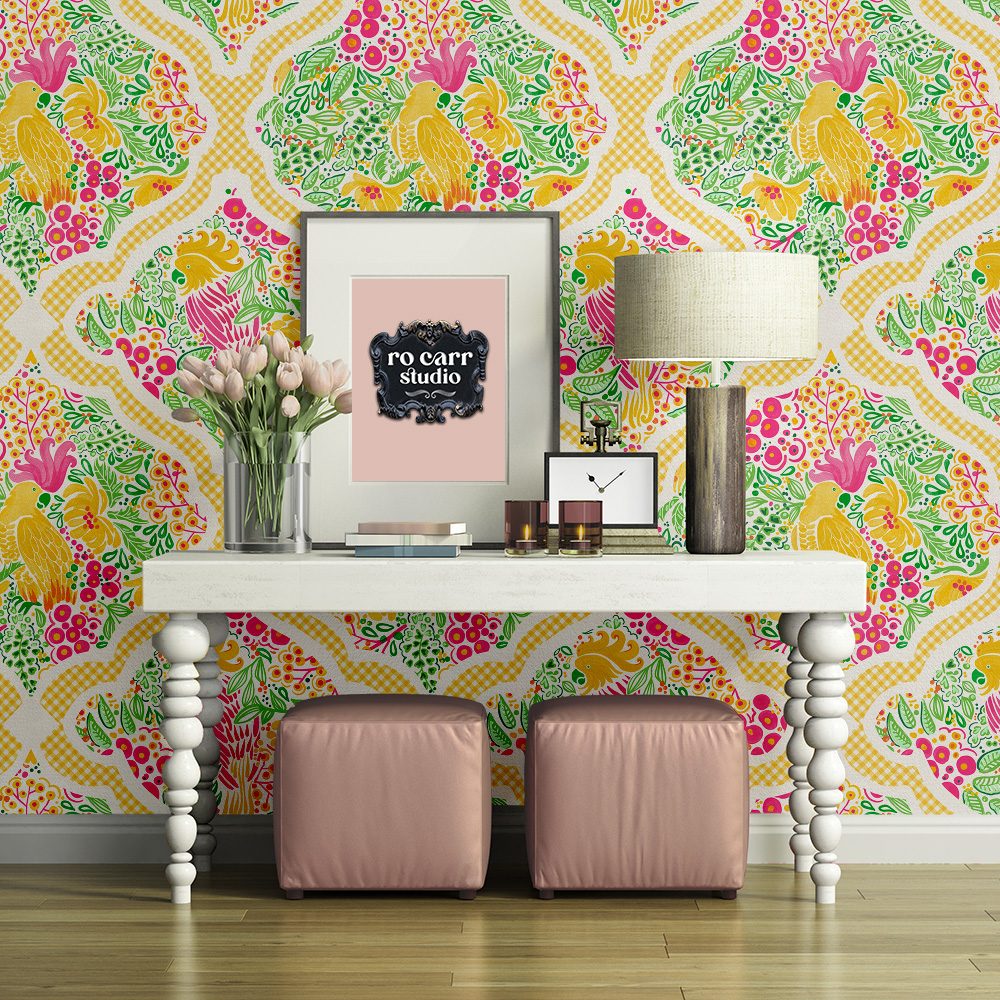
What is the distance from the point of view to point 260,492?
8.79ft

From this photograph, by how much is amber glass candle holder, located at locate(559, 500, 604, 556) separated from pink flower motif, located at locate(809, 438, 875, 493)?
2.13 ft

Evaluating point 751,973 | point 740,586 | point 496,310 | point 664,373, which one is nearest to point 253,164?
point 496,310

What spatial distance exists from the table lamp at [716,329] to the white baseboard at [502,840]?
0.82m

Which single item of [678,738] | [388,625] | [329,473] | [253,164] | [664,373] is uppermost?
[253,164]

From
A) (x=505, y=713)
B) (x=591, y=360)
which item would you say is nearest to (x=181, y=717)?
(x=505, y=713)

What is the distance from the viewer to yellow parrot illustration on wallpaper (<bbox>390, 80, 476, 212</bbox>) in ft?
9.57

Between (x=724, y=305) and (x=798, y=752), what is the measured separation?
3.47ft

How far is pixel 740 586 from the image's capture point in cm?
251

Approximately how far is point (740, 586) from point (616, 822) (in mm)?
579

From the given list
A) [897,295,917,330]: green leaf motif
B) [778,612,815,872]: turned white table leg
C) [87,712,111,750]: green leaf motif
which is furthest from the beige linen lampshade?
[87,712,111,750]: green leaf motif

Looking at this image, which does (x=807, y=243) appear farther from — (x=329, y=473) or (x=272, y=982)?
(x=272, y=982)

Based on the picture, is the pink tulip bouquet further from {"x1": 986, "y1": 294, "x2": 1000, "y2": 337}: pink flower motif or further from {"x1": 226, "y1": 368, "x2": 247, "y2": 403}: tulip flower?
{"x1": 986, "y1": 294, "x2": 1000, "y2": 337}: pink flower motif

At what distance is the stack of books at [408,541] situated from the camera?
102 inches

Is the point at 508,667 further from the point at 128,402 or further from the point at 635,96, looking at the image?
the point at 635,96
